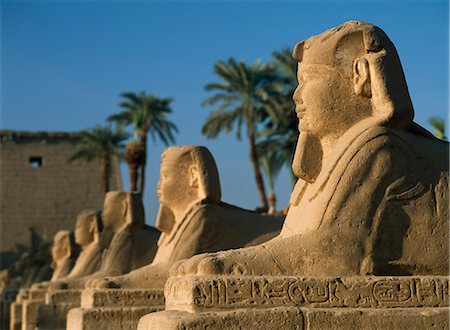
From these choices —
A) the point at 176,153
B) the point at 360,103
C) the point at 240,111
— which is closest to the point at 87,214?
the point at 176,153

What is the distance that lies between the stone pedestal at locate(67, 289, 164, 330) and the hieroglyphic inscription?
7.65ft

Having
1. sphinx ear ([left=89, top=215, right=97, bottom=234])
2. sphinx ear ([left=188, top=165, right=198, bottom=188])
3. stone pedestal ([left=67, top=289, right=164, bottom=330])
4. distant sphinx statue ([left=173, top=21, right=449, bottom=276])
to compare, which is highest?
sphinx ear ([left=89, top=215, right=97, bottom=234])

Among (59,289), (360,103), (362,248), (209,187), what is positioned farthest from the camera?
(59,289)

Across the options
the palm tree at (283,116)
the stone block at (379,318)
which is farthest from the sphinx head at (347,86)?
the palm tree at (283,116)

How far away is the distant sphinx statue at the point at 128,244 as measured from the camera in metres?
9.16

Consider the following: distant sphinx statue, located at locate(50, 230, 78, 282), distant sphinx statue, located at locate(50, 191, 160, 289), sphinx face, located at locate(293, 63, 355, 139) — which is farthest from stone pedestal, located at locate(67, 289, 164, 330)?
distant sphinx statue, located at locate(50, 230, 78, 282)

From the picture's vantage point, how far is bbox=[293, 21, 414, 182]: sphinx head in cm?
485

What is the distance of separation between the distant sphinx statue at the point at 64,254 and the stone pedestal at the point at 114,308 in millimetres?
7292

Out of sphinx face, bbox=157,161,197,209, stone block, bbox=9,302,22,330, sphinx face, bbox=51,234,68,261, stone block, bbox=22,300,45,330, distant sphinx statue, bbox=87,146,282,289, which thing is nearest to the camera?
distant sphinx statue, bbox=87,146,282,289

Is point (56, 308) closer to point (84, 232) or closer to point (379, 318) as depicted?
point (84, 232)

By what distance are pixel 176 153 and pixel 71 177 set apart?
3315 centimetres

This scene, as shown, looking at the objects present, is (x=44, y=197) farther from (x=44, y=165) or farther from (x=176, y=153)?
(x=176, y=153)

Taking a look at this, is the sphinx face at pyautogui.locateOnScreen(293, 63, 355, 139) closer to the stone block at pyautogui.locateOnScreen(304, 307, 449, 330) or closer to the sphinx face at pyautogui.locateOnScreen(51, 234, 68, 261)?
the stone block at pyautogui.locateOnScreen(304, 307, 449, 330)

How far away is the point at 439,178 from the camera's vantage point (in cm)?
483
